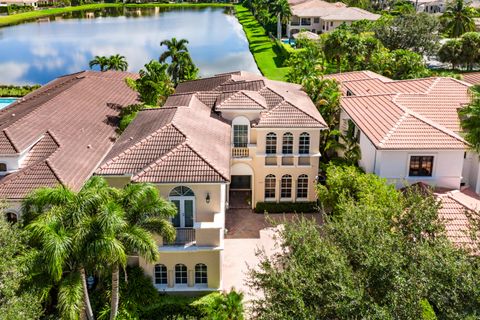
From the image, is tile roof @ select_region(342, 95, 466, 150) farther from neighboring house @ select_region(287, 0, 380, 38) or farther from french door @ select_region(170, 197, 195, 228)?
neighboring house @ select_region(287, 0, 380, 38)

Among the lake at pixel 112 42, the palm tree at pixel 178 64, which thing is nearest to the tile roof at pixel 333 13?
the lake at pixel 112 42

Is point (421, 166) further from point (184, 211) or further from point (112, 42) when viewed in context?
point (112, 42)

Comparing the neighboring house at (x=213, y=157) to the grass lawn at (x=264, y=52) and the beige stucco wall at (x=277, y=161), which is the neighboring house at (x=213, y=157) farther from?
the grass lawn at (x=264, y=52)

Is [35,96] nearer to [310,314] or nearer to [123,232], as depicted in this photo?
[123,232]

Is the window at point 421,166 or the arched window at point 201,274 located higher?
the window at point 421,166

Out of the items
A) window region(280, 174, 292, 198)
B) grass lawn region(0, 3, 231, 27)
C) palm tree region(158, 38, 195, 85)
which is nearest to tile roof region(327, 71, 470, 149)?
window region(280, 174, 292, 198)

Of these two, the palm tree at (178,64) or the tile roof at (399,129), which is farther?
the palm tree at (178,64)
